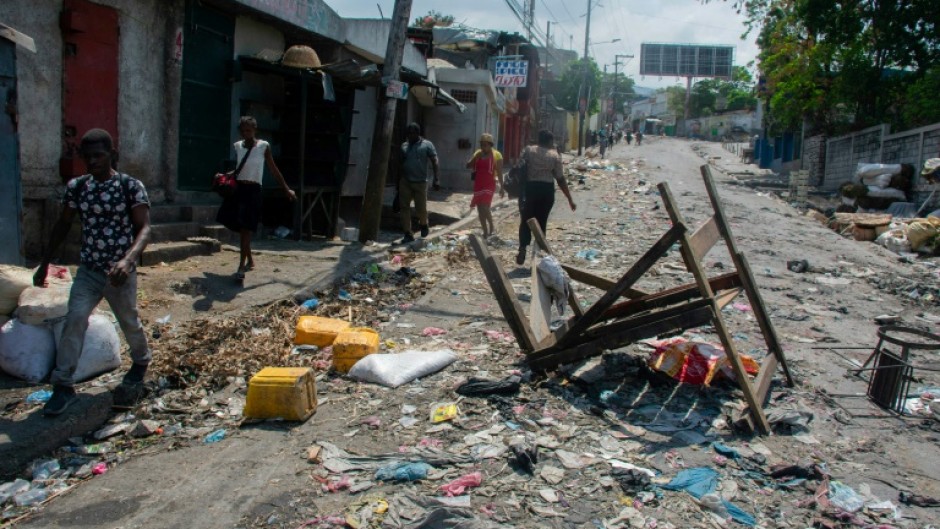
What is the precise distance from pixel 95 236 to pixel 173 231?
388 centimetres

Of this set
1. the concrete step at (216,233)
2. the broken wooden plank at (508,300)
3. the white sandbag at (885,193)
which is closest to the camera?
the broken wooden plank at (508,300)

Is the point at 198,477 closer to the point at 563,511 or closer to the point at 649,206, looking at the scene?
the point at 563,511

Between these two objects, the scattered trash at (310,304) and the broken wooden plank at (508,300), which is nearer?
the broken wooden plank at (508,300)

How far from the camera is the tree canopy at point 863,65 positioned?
60.6 ft

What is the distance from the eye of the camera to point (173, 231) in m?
7.60

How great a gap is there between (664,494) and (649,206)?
1241 centimetres

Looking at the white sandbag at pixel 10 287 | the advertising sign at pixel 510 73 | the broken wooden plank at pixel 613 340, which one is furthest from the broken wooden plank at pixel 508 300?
the advertising sign at pixel 510 73

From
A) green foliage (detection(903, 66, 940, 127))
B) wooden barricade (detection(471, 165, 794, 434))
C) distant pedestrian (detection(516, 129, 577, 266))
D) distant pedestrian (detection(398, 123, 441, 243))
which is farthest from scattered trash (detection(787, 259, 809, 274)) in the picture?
green foliage (detection(903, 66, 940, 127))

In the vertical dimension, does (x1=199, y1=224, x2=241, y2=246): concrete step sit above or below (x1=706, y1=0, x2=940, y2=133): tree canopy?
below

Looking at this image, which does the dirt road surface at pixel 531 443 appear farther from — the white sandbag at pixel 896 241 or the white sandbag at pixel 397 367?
the white sandbag at pixel 896 241

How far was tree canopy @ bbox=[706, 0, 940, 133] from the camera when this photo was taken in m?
18.5

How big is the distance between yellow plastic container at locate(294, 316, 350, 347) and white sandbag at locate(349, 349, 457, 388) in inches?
27.2

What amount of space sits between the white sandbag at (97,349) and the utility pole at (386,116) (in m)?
4.70

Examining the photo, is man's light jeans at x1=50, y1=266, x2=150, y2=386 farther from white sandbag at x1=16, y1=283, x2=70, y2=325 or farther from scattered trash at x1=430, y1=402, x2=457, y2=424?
scattered trash at x1=430, y1=402, x2=457, y2=424
